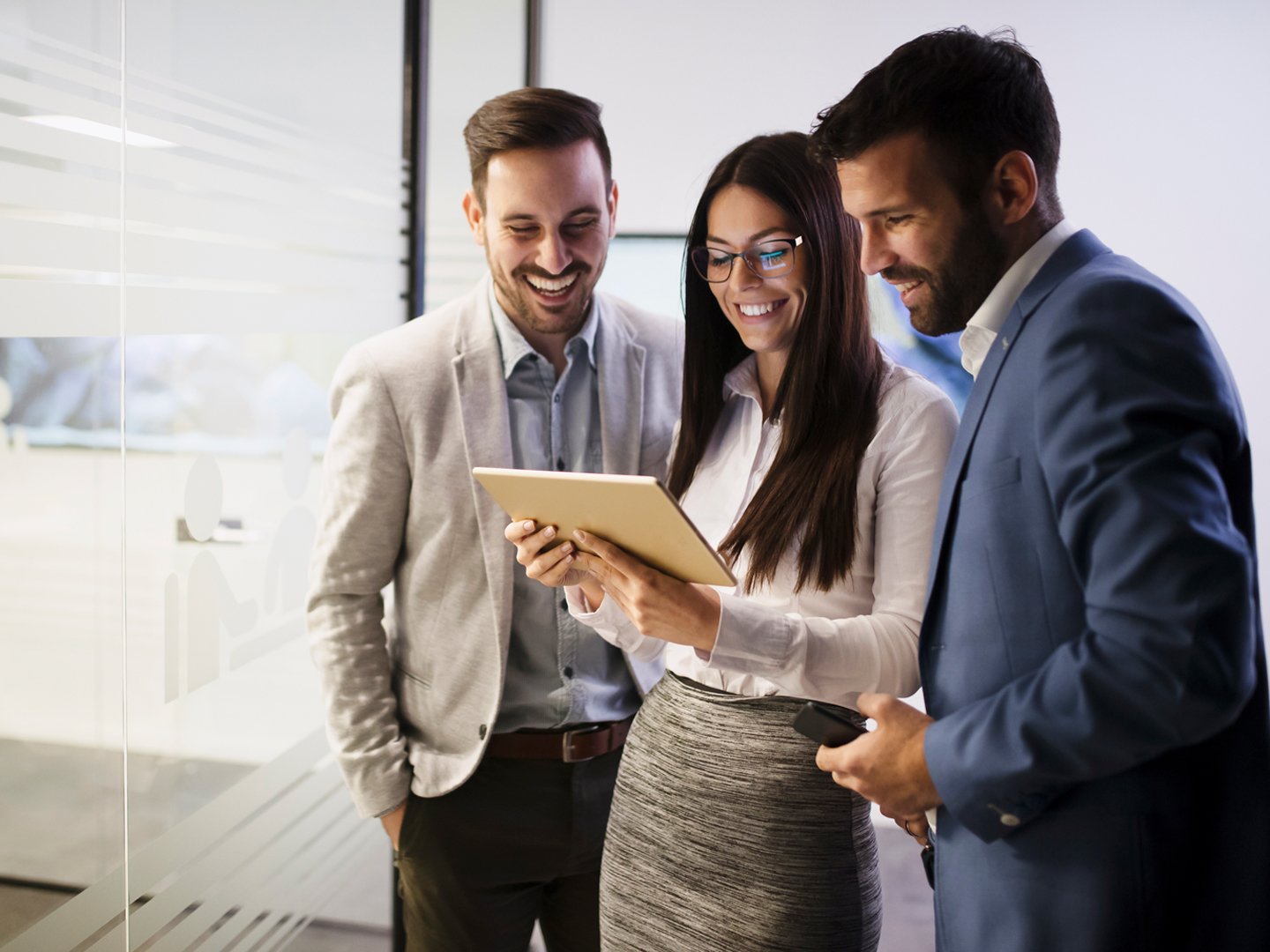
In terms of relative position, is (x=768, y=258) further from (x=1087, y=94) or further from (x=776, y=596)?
(x=1087, y=94)

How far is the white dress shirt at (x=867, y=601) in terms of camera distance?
4.30ft

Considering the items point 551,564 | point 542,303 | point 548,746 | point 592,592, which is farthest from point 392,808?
point 542,303

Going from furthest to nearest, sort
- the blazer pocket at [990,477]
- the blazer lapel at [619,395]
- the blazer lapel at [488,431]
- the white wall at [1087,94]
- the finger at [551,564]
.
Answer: the white wall at [1087,94]
the blazer lapel at [619,395]
the blazer lapel at [488,431]
the finger at [551,564]
the blazer pocket at [990,477]

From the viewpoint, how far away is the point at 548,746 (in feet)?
6.02

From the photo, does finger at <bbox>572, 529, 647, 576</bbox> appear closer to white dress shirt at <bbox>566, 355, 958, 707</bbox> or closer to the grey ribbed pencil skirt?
white dress shirt at <bbox>566, 355, 958, 707</bbox>

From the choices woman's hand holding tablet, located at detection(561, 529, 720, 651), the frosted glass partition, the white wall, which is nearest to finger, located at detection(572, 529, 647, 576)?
woman's hand holding tablet, located at detection(561, 529, 720, 651)

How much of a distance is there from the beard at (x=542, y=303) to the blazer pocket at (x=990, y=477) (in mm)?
1019

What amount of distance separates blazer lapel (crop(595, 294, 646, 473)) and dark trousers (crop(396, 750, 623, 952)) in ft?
2.11

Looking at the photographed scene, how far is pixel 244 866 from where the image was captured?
2.00 metres

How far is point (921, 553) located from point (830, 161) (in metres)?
0.59

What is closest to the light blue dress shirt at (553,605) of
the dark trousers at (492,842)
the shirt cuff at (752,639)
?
the dark trousers at (492,842)

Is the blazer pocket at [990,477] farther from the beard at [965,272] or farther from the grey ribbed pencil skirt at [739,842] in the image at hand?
the grey ribbed pencil skirt at [739,842]

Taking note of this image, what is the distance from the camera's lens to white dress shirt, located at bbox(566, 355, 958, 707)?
51.6 inches

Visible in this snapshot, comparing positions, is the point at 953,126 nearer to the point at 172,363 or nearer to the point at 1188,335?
the point at 1188,335
